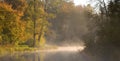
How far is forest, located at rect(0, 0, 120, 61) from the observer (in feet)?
77.4

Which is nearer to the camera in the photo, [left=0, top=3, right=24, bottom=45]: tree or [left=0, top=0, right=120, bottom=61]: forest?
[left=0, top=0, right=120, bottom=61]: forest

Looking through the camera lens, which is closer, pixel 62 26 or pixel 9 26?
pixel 9 26

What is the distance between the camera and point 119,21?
22.2 meters

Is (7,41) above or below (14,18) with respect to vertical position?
below

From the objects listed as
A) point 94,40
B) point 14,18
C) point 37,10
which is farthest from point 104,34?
point 37,10

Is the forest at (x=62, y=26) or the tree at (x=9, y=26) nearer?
the forest at (x=62, y=26)

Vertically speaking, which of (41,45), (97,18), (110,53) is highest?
(97,18)

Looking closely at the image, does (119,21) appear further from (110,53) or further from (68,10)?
(68,10)

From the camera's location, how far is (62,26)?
7638 centimetres

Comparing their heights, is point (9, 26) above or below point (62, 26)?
above

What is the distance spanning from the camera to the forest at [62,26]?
23.6 meters

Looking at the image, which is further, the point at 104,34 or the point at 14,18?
the point at 14,18

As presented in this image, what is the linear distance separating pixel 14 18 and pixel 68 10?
97.0ft

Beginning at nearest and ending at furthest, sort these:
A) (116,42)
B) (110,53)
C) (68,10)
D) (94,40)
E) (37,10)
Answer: (116,42) < (110,53) < (94,40) < (37,10) < (68,10)
